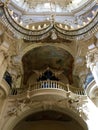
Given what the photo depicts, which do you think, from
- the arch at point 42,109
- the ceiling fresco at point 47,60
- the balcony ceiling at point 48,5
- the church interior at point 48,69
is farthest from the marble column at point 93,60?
the balcony ceiling at point 48,5

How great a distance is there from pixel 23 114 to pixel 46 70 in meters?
3.85

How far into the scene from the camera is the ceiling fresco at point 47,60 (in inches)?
529

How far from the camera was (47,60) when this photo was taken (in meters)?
14.0

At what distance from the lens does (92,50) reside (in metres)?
9.96

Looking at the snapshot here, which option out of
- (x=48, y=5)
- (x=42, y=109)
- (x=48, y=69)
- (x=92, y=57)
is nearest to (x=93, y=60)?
(x=92, y=57)

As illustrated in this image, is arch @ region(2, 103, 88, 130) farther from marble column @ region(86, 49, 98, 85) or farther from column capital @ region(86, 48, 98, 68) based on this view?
column capital @ region(86, 48, 98, 68)

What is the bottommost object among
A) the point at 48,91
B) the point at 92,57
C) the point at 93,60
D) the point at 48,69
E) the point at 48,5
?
the point at 48,91

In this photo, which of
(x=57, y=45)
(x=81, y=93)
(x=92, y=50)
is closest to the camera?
(x=92, y=50)

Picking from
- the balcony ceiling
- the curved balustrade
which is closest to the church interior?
the curved balustrade

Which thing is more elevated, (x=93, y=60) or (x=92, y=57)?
(x=92, y=57)

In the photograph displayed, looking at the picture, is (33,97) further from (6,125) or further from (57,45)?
(57,45)

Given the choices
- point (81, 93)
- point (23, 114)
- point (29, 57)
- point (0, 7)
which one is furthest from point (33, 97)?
point (0, 7)

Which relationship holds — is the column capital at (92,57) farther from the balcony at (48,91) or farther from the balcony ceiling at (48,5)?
the balcony ceiling at (48,5)

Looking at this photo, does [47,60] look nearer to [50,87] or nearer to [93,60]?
[50,87]
